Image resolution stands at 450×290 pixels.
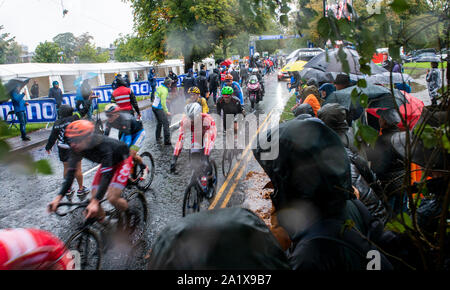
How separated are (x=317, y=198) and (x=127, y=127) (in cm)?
537

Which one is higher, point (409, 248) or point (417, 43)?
point (417, 43)

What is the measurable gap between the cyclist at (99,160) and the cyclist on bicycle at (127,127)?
162cm

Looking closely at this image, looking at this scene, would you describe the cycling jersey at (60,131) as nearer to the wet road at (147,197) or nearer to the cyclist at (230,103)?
the wet road at (147,197)

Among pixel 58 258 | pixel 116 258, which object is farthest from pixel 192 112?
pixel 58 258

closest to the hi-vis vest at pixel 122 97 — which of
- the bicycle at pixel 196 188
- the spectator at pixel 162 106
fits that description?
the spectator at pixel 162 106

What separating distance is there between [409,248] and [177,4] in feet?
59.6

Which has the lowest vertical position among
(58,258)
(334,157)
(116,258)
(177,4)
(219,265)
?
(116,258)

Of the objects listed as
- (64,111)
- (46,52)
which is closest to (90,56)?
(46,52)

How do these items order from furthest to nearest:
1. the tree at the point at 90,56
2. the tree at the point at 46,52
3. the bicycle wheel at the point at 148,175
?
the tree at the point at 90,56, the tree at the point at 46,52, the bicycle wheel at the point at 148,175

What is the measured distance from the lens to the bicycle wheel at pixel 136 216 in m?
5.05

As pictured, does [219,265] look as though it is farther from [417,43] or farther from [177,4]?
[177,4]

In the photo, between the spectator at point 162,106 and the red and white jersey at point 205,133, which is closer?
the red and white jersey at point 205,133

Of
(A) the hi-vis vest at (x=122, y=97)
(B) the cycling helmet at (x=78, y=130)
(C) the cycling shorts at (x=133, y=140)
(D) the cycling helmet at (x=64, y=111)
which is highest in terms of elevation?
(A) the hi-vis vest at (x=122, y=97)

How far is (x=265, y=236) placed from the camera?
119 cm
